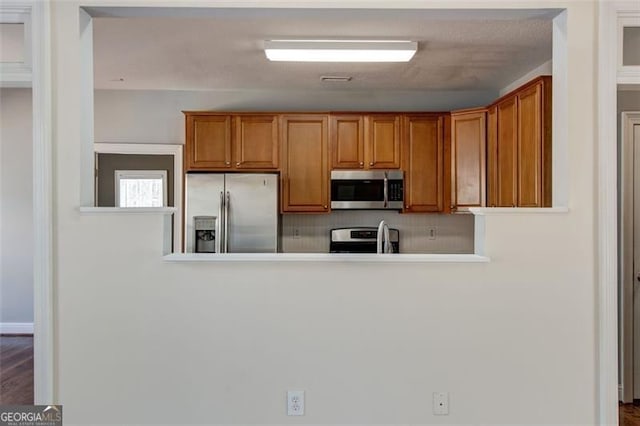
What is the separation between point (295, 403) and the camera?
217cm

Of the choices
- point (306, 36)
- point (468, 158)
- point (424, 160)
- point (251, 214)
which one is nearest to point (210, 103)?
point (251, 214)

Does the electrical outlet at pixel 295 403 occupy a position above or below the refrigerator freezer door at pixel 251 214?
below

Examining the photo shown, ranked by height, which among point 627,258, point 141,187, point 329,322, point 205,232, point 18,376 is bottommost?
point 18,376

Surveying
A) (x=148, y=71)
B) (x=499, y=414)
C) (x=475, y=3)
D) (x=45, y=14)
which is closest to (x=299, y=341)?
(x=499, y=414)

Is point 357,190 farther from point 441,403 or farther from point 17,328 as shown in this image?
point 17,328

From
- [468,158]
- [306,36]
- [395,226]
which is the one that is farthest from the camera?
[395,226]

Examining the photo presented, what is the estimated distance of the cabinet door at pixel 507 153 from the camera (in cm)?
333

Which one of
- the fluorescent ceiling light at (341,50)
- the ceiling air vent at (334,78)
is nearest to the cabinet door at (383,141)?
the ceiling air vent at (334,78)

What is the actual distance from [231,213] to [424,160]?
1958 mm

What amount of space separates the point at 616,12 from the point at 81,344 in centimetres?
304

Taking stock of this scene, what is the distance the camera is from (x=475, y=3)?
2.16m

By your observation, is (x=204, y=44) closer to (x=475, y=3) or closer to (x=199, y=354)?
(x=475, y=3)

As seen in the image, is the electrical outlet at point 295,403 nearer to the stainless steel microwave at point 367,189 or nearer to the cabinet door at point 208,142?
the stainless steel microwave at point 367,189

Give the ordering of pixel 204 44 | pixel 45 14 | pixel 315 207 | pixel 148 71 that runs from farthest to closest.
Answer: pixel 315 207
pixel 148 71
pixel 204 44
pixel 45 14
